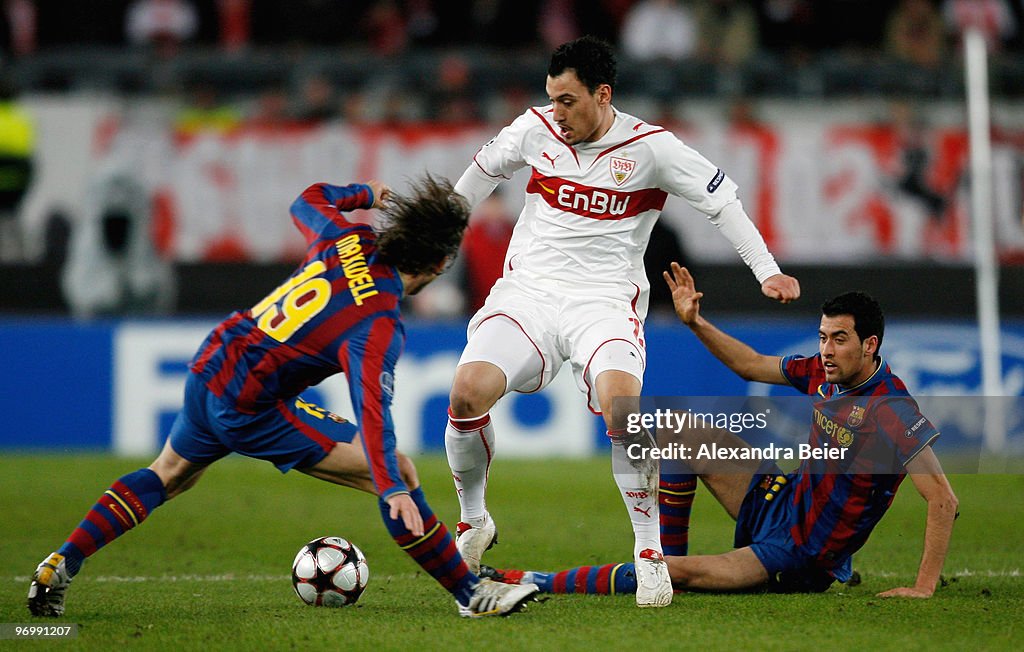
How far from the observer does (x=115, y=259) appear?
43.9ft

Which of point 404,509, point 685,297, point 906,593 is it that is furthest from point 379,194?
point 906,593

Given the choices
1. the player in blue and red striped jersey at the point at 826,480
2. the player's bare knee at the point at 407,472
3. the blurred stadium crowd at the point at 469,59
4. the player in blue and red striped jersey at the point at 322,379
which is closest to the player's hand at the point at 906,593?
the player in blue and red striped jersey at the point at 826,480

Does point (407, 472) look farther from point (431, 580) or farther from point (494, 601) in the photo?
point (431, 580)

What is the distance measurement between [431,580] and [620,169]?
218 cm

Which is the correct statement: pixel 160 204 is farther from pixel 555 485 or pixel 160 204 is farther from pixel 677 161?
pixel 677 161

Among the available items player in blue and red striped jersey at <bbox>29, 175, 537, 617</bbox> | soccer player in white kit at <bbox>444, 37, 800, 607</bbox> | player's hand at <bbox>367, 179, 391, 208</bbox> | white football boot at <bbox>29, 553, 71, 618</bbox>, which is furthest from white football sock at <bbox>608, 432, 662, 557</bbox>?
white football boot at <bbox>29, 553, 71, 618</bbox>

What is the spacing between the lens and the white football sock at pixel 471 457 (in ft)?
20.2

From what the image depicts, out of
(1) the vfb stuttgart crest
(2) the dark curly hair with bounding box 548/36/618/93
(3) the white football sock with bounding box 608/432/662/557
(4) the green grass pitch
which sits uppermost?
(2) the dark curly hair with bounding box 548/36/618/93

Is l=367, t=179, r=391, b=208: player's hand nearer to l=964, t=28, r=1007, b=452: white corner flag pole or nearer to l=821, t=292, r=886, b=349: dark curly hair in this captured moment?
l=821, t=292, r=886, b=349: dark curly hair

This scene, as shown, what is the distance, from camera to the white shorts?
6098 mm

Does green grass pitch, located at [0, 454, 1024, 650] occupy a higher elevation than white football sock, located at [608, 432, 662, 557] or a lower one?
lower

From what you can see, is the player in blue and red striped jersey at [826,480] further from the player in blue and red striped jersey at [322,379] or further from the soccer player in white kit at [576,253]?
the player in blue and red striped jersey at [322,379]

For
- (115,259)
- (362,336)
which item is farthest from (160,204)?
(362,336)

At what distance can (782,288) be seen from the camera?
19.2 feet
